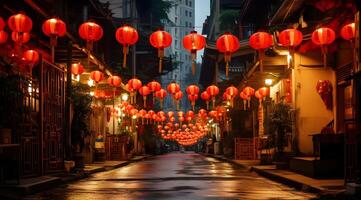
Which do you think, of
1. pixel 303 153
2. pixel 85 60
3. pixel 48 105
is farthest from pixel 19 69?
pixel 303 153

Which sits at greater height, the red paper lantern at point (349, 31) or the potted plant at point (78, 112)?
the red paper lantern at point (349, 31)

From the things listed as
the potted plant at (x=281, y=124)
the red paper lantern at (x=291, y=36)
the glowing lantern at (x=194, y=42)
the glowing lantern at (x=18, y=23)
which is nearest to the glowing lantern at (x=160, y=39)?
the glowing lantern at (x=194, y=42)

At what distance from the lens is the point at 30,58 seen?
19.5 metres

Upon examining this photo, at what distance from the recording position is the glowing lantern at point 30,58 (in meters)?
19.4

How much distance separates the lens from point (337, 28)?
61.5ft

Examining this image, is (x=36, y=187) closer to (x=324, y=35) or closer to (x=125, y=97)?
(x=324, y=35)

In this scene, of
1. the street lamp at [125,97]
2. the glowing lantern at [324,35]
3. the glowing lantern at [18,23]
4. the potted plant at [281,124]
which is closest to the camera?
the glowing lantern at [18,23]

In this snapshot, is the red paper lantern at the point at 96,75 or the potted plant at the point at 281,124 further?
→ the red paper lantern at the point at 96,75

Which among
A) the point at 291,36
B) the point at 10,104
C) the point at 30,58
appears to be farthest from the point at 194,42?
the point at 10,104

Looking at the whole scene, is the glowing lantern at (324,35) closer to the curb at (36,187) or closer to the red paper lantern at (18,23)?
the red paper lantern at (18,23)

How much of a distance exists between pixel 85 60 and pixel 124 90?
13748 mm

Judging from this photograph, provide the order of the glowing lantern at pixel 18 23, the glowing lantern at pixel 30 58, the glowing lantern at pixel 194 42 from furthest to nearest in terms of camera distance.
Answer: the glowing lantern at pixel 194 42
the glowing lantern at pixel 30 58
the glowing lantern at pixel 18 23

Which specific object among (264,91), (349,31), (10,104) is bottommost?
(10,104)

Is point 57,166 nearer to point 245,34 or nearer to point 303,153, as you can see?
point 303,153
